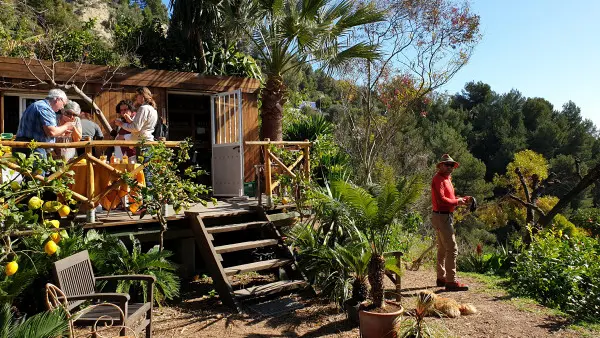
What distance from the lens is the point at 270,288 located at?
5984 millimetres

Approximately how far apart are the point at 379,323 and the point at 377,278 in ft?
1.58

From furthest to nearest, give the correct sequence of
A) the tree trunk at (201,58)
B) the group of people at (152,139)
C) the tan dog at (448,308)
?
1. the tree trunk at (201,58)
2. the group of people at (152,139)
3. the tan dog at (448,308)

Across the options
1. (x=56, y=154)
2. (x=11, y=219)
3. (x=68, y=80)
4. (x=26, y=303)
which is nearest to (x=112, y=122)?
(x=68, y=80)

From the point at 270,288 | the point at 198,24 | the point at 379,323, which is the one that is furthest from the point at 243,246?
the point at 198,24

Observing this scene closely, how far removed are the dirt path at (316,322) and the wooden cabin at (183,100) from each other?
363cm

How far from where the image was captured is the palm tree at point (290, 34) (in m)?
8.73

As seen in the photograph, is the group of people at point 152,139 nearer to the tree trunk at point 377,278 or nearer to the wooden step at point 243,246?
the wooden step at point 243,246

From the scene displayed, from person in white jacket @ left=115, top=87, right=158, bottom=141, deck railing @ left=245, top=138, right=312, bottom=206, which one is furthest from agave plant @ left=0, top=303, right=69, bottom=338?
deck railing @ left=245, top=138, right=312, bottom=206

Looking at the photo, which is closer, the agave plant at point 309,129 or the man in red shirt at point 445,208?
the man in red shirt at point 445,208

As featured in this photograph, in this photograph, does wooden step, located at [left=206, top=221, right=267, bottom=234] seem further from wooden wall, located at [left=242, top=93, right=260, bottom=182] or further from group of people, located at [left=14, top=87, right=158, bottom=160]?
wooden wall, located at [left=242, top=93, right=260, bottom=182]

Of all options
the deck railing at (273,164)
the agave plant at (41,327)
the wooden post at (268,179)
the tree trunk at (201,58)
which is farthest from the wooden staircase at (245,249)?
the tree trunk at (201,58)

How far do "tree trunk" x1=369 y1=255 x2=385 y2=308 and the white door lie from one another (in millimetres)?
4355

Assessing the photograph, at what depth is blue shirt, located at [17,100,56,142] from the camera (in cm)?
555

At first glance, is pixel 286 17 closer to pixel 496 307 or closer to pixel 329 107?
pixel 496 307
